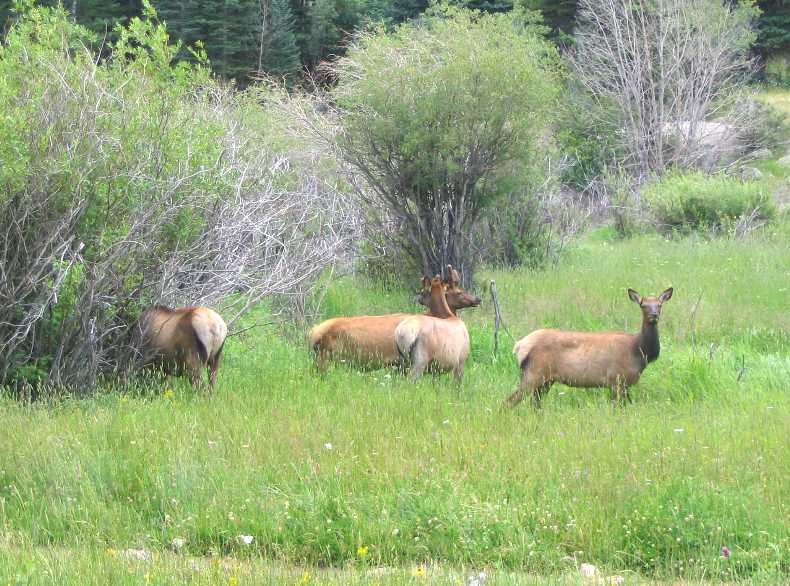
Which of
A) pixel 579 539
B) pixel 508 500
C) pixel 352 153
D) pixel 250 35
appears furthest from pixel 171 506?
pixel 250 35

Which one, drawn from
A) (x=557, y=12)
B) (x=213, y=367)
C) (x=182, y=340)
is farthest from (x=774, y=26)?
(x=182, y=340)

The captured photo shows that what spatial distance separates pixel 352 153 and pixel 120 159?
231 inches

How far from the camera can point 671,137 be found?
104 ft

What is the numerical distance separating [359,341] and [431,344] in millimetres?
851

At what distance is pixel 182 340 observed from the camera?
32.6 ft

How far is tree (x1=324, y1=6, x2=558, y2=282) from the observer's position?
14.6 meters

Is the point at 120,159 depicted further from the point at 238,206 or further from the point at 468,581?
the point at 468,581

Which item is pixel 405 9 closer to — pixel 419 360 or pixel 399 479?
pixel 419 360

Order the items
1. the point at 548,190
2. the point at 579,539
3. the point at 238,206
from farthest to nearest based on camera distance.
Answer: the point at 548,190 → the point at 238,206 → the point at 579,539

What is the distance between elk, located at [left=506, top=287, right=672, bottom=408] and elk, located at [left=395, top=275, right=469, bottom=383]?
3.16ft

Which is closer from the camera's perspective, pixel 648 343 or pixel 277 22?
pixel 648 343

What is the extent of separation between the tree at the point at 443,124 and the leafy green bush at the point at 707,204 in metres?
9.18

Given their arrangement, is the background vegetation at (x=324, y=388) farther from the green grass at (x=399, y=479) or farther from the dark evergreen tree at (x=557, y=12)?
the dark evergreen tree at (x=557, y=12)

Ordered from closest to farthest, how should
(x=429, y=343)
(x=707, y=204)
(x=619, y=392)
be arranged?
(x=619, y=392), (x=429, y=343), (x=707, y=204)
